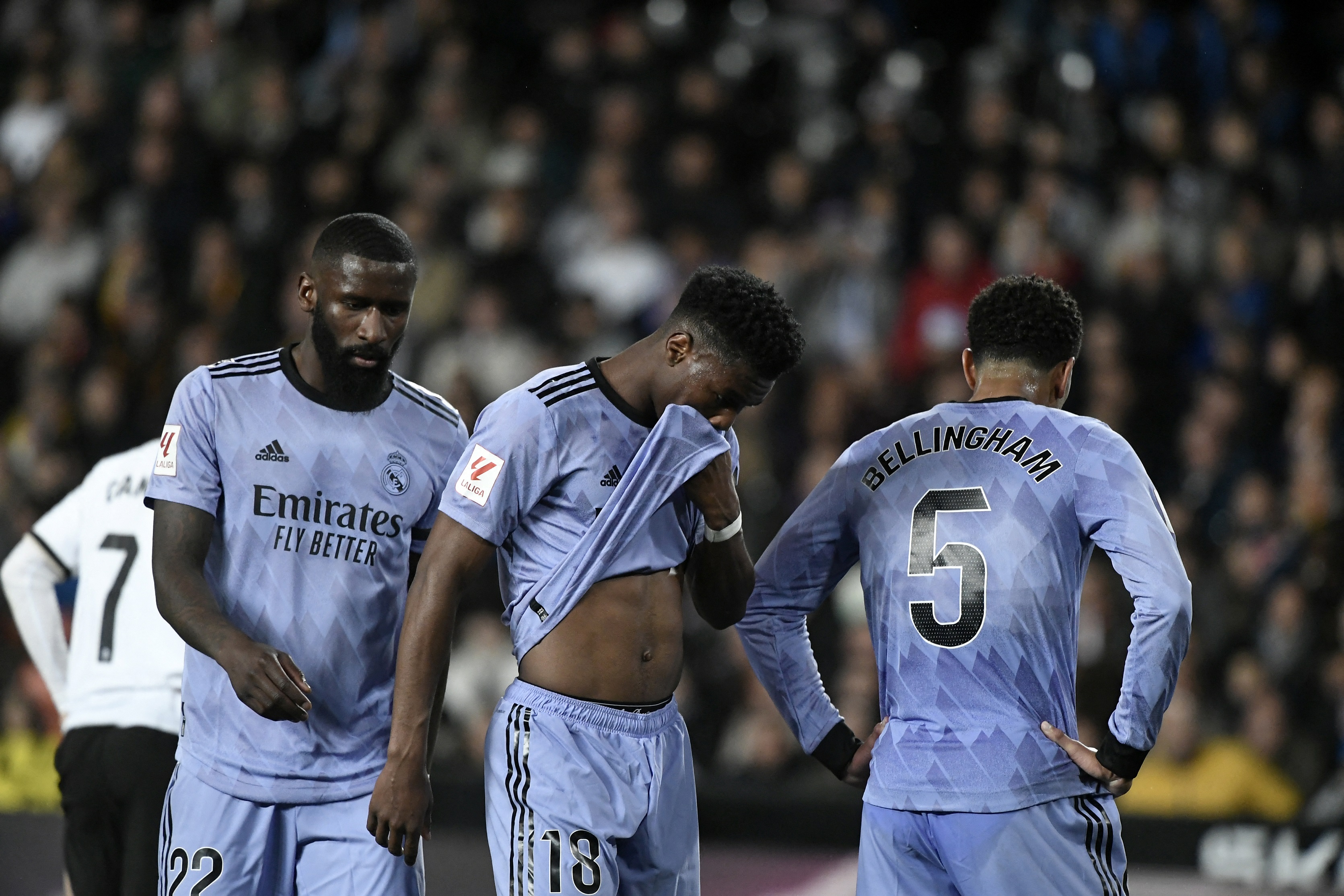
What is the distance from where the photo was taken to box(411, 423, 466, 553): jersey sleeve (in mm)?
3982

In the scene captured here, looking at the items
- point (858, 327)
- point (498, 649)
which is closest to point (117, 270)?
point (498, 649)

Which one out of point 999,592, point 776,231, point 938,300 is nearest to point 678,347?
point 999,592

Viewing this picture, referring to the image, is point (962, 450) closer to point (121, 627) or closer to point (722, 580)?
point (722, 580)

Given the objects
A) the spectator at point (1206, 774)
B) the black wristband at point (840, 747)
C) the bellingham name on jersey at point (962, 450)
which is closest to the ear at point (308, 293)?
the bellingham name on jersey at point (962, 450)

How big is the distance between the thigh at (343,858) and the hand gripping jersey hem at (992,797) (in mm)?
1271

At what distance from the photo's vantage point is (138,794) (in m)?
4.62

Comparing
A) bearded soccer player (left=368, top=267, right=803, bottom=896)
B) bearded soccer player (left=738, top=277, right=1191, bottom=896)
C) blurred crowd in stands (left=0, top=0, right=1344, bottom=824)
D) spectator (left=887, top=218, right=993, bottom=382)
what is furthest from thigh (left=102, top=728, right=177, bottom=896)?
spectator (left=887, top=218, right=993, bottom=382)

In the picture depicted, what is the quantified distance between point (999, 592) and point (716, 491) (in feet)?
2.46

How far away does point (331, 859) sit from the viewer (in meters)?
3.75

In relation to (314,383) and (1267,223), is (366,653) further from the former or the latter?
(1267,223)

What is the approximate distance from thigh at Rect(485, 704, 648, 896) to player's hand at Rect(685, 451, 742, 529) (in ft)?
1.92

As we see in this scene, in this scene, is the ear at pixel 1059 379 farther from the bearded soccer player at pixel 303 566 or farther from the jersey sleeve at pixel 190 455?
the jersey sleeve at pixel 190 455

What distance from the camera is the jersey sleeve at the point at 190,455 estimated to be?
3.76m

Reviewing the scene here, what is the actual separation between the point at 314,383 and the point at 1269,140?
7.91m
